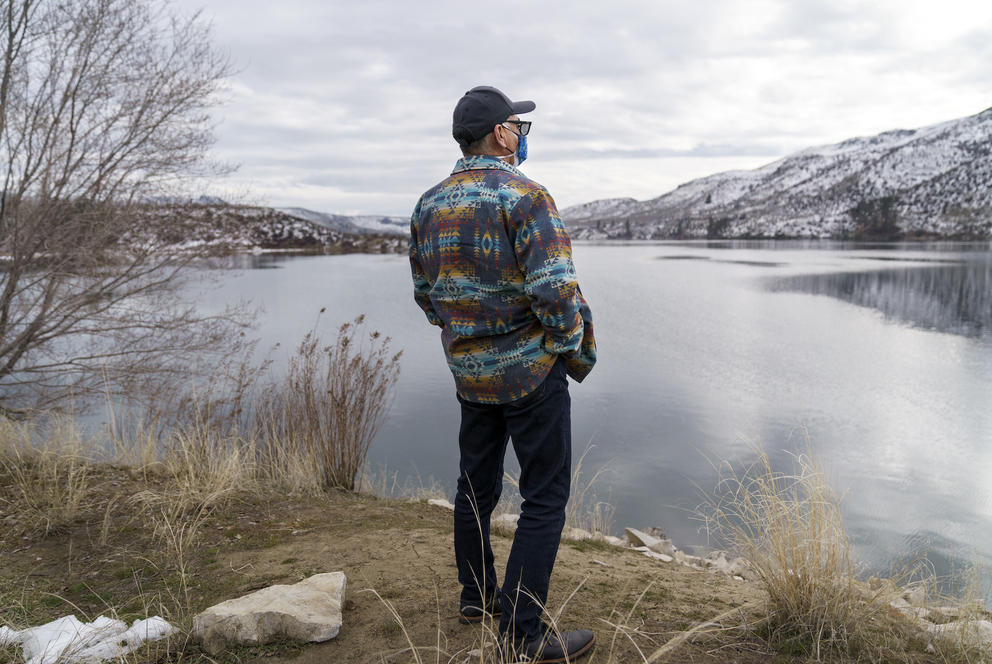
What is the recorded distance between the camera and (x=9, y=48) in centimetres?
649

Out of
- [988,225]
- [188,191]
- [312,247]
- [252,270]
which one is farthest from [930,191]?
[188,191]

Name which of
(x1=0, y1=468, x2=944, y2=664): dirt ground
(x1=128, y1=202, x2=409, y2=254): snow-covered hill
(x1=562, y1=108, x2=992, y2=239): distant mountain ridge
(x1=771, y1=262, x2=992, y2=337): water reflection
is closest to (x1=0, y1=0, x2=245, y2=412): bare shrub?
(x1=128, y1=202, x2=409, y2=254): snow-covered hill

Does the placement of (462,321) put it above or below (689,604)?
above

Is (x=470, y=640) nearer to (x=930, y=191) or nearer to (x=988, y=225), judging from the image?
(x=988, y=225)

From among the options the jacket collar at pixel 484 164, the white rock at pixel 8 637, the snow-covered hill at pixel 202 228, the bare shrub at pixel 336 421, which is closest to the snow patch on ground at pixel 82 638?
the white rock at pixel 8 637

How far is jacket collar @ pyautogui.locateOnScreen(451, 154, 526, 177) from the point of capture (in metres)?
1.97

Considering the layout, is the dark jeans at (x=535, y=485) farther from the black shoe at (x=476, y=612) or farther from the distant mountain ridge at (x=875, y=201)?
the distant mountain ridge at (x=875, y=201)

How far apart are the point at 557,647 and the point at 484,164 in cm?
156

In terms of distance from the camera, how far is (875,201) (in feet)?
340

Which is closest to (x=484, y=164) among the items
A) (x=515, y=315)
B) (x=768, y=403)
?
(x=515, y=315)

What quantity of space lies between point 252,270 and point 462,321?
31139 mm

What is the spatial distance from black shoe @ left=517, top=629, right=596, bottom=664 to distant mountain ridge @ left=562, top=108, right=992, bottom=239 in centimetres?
9909

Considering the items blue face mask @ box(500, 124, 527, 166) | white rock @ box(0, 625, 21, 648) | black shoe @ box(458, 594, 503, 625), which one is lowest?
black shoe @ box(458, 594, 503, 625)

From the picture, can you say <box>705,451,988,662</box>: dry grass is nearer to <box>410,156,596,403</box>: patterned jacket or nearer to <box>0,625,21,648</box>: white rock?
<box>410,156,596,403</box>: patterned jacket
